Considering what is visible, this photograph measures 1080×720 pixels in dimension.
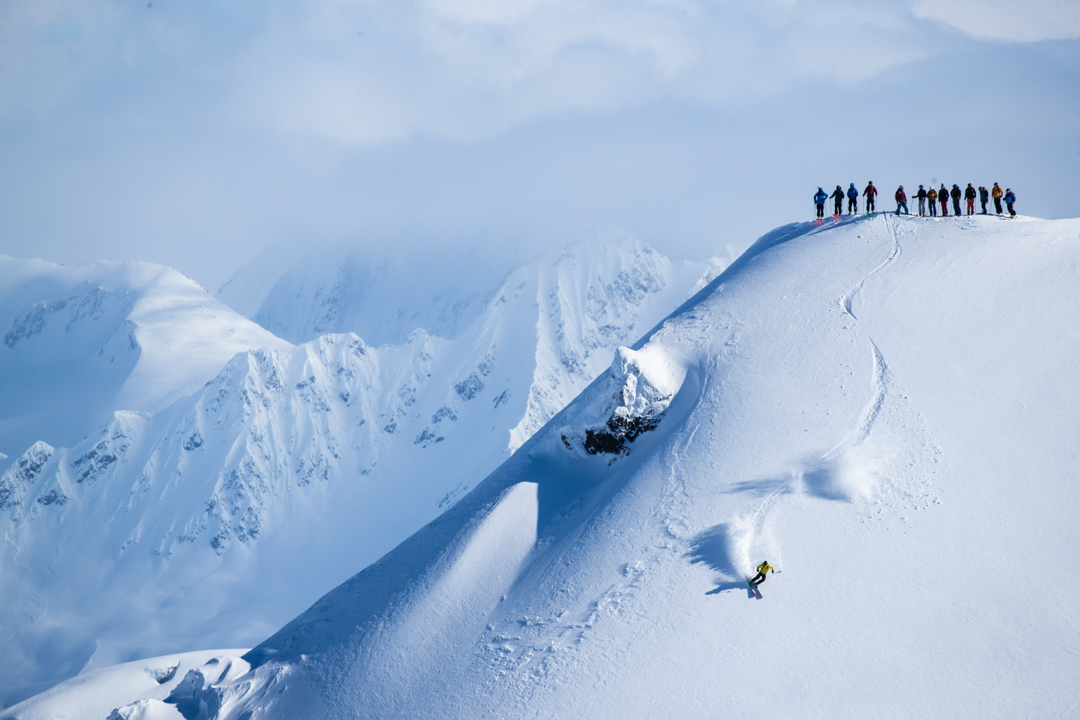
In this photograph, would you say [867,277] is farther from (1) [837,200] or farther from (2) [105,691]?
(2) [105,691]

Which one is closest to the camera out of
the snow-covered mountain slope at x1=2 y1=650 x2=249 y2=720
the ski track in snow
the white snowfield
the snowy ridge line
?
the white snowfield

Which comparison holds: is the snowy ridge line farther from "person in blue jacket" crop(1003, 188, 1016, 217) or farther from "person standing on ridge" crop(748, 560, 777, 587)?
"person standing on ridge" crop(748, 560, 777, 587)

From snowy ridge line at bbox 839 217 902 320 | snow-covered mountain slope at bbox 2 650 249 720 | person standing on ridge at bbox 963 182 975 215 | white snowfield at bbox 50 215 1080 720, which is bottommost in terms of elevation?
snow-covered mountain slope at bbox 2 650 249 720

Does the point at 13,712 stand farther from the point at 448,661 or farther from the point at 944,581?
the point at 944,581

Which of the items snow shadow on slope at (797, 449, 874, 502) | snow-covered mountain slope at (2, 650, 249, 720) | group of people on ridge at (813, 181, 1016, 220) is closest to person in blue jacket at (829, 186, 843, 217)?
group of people on ridge at (813, 181, 1016, 220)

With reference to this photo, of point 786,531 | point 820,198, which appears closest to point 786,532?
point 786,531

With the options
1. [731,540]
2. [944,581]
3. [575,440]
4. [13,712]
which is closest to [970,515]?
[944,581]
